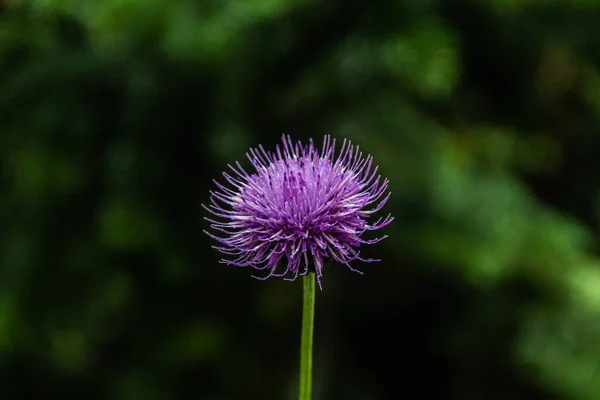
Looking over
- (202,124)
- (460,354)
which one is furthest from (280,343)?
(202,124)

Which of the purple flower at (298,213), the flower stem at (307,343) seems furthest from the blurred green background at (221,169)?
the flower stem at (307,343)

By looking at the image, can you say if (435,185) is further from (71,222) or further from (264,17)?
(71,222)

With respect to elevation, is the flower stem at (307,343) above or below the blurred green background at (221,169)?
below

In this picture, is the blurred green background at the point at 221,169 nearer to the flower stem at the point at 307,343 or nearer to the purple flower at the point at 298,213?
the purple flower at the point at 298,213

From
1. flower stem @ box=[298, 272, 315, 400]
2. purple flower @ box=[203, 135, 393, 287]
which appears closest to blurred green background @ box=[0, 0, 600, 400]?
purple flower @ box=[203, 135, 393, 287]

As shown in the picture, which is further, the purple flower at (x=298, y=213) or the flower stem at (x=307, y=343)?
the purple flower at (x=298, y=213)

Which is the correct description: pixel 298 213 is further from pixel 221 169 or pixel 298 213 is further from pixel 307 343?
pixel 221 169
